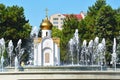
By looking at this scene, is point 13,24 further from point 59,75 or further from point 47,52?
point 59,75

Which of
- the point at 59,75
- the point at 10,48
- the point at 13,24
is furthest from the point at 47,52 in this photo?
the point at 13,24

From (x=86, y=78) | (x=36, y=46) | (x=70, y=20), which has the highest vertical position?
(x=70, y=20)

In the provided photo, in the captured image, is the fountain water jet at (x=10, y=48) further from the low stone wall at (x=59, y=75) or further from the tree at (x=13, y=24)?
the low stone wall at (x=59, y=75)

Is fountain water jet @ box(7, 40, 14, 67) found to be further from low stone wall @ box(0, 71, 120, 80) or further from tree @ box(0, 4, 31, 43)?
low stone wall @ box(0, 71, 120, 80)

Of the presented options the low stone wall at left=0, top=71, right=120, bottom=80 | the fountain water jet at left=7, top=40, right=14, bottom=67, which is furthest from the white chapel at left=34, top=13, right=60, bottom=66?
the fountain water jet at left=7, top=40, right=14, bottom=67

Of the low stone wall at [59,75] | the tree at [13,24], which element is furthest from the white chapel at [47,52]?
the tree at [13,24]

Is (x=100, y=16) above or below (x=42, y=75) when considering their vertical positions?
above

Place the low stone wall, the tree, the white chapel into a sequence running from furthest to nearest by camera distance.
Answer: the tree < the white chapel < the low stone wall

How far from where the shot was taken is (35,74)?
36.2 metres

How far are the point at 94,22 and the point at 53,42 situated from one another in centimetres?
1356

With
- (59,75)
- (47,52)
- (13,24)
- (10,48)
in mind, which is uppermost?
(13,24)

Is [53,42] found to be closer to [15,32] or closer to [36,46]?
[36,46]

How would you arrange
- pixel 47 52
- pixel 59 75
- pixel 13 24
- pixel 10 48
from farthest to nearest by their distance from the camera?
1. pixel 13 24
2. pixel 10 48
3. pixel 47 52
4. pixel 59 75

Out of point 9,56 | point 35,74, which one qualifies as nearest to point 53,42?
point 35,74
